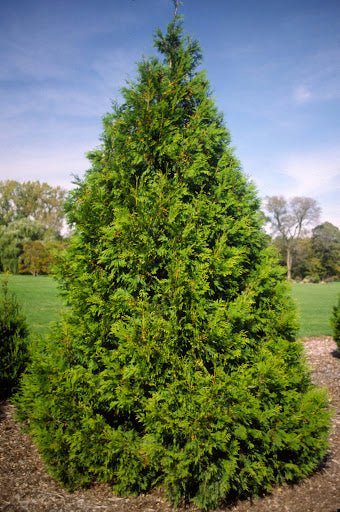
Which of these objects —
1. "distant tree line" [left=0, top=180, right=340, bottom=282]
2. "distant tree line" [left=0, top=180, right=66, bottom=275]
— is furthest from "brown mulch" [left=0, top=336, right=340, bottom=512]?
"distant tree line" [left=0, top=180, right=340, bottom=282]

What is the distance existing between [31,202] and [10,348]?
70169 millimetres

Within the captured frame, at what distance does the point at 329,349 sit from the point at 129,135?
10.6 meters

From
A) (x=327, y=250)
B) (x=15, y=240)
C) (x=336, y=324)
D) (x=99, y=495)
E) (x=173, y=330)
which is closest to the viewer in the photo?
(x=173, y=330)

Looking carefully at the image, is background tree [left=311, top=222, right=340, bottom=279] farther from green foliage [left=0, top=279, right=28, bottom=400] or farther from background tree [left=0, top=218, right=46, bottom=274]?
green foliage [left=0, top=279, right=28, bottom=400]

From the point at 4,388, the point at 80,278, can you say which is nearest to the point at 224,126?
the point at 80,278

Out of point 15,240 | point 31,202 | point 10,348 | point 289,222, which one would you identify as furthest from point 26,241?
point 289,222

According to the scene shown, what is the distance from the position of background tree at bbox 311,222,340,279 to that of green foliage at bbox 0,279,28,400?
70209 mm

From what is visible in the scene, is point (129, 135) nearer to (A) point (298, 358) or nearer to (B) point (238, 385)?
(B) point (238, 385)

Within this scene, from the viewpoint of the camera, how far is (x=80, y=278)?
364 centimetres

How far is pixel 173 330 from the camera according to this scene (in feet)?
10.7

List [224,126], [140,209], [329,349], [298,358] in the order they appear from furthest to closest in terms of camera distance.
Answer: [329,349]
[224,126]
[298,358]
[140,209]

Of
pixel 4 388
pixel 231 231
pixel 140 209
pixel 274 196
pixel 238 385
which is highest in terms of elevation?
pixel 274 196

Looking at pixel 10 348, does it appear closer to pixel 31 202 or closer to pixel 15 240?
pixel 15 240

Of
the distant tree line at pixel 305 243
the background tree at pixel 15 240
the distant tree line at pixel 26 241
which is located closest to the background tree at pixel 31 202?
the distant tree line at pixel 26 241
